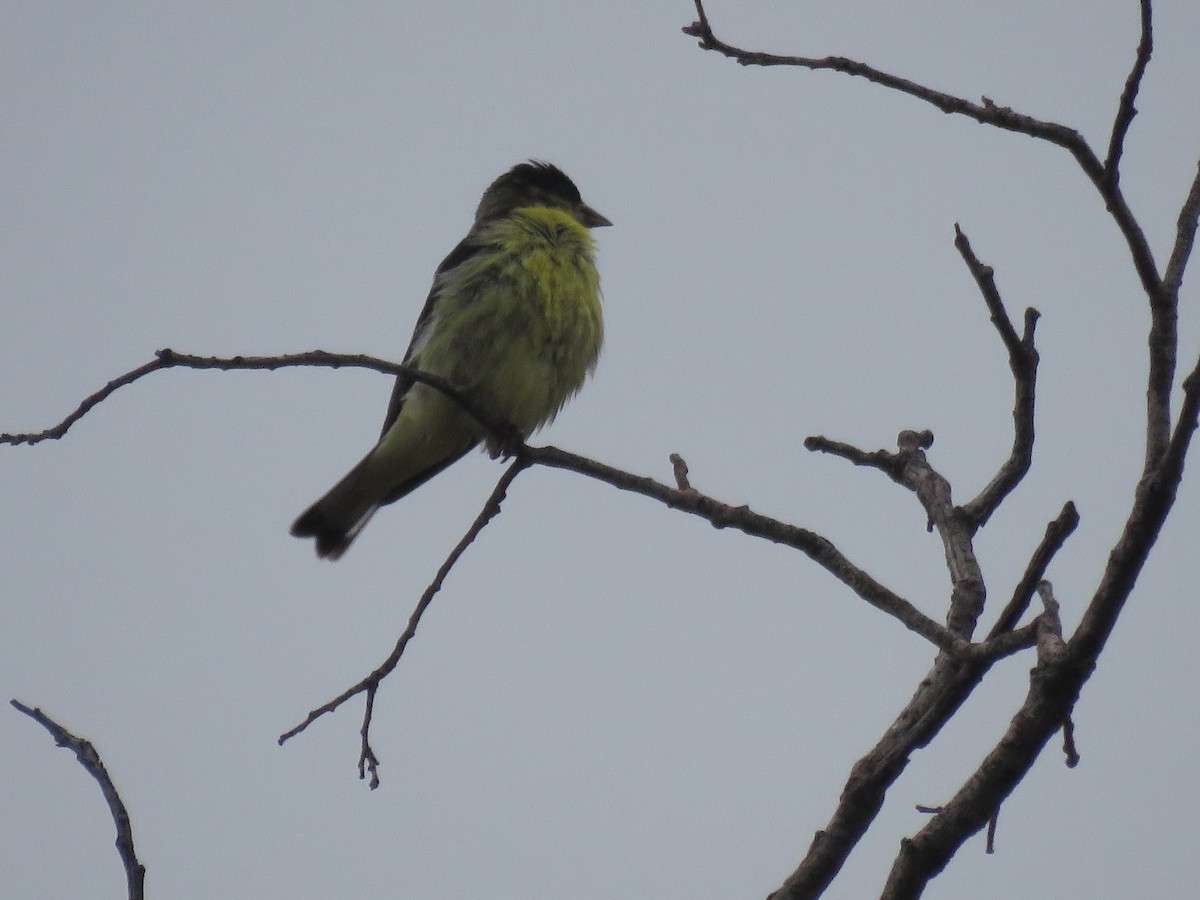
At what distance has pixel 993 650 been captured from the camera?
264 centimetres

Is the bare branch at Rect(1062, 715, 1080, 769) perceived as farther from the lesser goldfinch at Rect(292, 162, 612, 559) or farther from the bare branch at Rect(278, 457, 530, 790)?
the lesser goldfinch at Rect(292, 162, 612, 559)

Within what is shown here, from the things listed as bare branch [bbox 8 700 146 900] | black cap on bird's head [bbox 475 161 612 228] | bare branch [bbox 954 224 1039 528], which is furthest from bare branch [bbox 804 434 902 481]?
black cap on bird's head [bbox 475 161 612 228]

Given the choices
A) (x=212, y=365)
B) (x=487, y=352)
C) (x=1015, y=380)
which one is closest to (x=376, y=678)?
(x=212, y=365)

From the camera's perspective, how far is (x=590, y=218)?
6.94 metres

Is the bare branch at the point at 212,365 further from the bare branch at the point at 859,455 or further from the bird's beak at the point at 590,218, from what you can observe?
the bird's beak at the point at 590,218

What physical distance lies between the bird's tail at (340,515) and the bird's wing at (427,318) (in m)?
0.26

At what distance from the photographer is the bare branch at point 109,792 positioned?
2.21m

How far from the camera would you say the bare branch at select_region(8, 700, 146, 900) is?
2.21 m

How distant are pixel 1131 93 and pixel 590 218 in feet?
15.5

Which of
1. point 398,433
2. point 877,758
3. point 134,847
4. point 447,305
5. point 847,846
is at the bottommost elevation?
point 134,847

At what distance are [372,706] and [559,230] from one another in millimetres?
3502

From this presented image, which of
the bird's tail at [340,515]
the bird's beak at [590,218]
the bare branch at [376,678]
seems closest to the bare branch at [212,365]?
the bare branch at [376,678]

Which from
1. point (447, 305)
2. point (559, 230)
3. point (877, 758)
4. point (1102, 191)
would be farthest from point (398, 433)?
point (1102, 191)

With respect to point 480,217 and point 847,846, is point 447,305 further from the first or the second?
point 847,846
